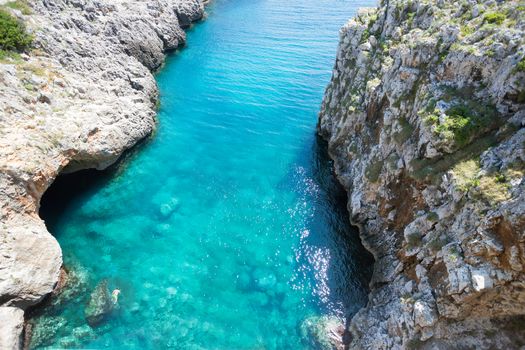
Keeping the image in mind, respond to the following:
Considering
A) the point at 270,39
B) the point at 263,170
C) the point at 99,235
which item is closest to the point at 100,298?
the point at 99,235

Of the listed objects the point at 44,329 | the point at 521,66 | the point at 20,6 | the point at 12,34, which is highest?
the point at 521,66

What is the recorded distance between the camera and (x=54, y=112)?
28.9 m

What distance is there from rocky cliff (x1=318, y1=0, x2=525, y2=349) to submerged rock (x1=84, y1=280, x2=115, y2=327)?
16704 mm

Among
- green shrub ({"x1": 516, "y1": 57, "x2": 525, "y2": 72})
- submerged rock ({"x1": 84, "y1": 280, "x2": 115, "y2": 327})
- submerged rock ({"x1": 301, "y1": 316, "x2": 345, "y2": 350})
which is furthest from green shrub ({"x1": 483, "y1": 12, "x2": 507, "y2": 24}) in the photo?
submerged rock ({"x1": 84, "y1": 280, "x2": 115, "y2": 327})

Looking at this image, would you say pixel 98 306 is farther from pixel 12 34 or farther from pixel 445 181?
pixel 12 34

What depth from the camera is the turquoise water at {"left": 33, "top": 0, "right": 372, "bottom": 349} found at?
878 inches

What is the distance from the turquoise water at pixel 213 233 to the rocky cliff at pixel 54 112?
232 cm

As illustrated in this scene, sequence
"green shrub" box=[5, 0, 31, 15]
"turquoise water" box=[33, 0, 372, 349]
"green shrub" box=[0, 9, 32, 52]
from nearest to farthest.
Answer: "turquoise water" box=[33, 0, 372, 349]
"green shrub" box=[0, 9, 32, 52]
"green shrub" box=[5, 0, 31, 15]

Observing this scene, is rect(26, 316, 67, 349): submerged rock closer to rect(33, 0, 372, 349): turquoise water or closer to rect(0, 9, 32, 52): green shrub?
rect(33, 0, 372, 349): turquoise water

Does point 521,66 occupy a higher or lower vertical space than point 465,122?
higher

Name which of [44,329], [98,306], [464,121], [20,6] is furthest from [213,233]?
[20,6]

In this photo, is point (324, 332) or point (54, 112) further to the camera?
point (54, 112)

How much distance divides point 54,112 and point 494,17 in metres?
33.6

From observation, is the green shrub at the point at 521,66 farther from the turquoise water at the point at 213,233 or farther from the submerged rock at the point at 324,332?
the submerged rock at the point at 324,332
